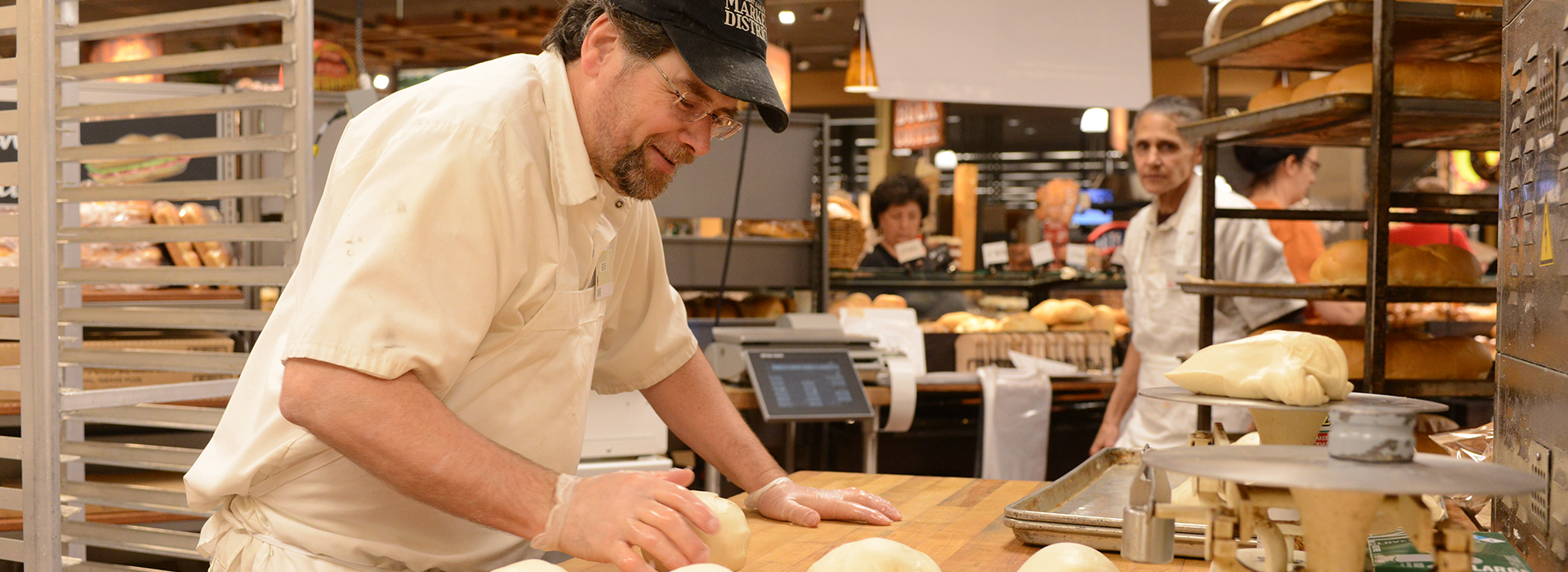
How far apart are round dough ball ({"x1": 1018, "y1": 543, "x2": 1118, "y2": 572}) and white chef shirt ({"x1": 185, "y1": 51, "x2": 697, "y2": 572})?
2.08ft

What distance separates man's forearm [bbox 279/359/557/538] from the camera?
1142 mm

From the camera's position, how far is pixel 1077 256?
509 cm

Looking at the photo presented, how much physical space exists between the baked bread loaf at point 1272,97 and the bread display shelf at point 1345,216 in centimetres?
25

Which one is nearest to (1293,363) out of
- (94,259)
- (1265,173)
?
(94,259)

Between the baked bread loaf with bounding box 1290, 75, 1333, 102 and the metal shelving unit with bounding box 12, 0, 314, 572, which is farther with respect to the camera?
the baked bread loaf with bounding box 1290, 75, 1333, 102

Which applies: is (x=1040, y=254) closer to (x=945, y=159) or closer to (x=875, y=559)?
(x=875, y=559)

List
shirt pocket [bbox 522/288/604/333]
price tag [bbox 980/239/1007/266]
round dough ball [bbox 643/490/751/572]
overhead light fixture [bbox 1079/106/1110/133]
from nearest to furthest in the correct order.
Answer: round dough ball [bbox 643/490/751/572]
shirt pocket [bbox 522/288/604/333]
price tag [bbox 980/239/1007/266]
overhead light fixture [bbox 1079/106/1110/133]

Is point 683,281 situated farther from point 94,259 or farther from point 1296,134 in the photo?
point 1296,134

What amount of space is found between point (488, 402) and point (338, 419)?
9.6 inches

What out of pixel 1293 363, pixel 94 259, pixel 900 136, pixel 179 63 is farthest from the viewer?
pixel 900 136

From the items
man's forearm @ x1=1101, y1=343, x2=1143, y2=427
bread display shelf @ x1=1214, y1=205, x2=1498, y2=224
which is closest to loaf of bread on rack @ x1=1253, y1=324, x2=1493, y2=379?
bread display shelf @ x1=1214, y1=205, x2=1498, y2=224

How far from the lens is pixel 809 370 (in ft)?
10.8

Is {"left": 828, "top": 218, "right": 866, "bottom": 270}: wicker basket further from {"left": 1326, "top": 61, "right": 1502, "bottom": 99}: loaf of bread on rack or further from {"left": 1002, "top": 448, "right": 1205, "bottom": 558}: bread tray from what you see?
{"left": 1002, "top": 448, "right": 1205, "bottom": 558}: bread tray

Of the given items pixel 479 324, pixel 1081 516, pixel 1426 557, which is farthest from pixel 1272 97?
pixel 479 324
